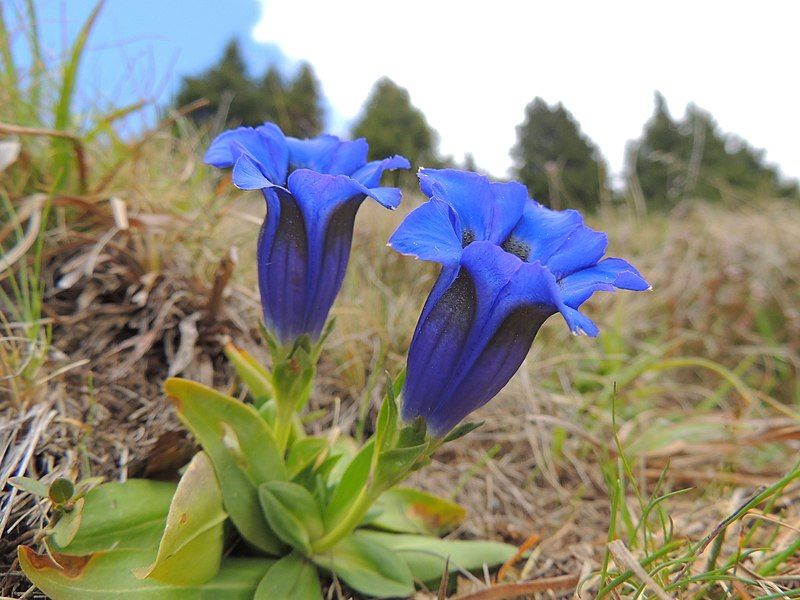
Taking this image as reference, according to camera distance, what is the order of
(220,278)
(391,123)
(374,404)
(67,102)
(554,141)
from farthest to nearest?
(554,141)
(391,123)
(67,102)
(374,404)
(220,278)

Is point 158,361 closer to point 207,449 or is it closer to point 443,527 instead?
point 207,449

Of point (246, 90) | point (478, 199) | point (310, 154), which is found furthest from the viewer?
point (246, 90)

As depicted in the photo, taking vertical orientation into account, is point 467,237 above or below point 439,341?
above

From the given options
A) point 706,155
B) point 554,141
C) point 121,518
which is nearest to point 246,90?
point 554,141

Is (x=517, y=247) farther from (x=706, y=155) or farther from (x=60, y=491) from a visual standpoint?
(x=706, y=155)

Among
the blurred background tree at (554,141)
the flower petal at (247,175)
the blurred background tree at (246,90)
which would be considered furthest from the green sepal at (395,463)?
the blurred background tree at (554,141)

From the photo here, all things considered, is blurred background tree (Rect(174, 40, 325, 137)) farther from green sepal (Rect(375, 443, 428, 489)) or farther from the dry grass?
green sepal (Rect(375, 443, 428, 489))
